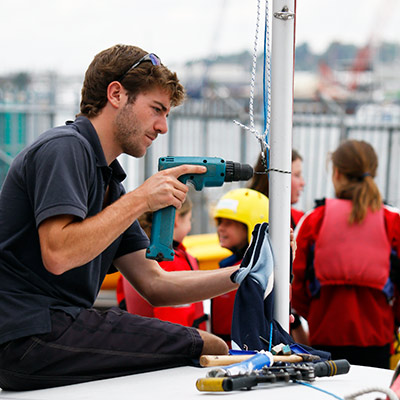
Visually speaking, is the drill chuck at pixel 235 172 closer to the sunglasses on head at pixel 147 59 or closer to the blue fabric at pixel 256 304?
the blue fabric at pixel 256 304

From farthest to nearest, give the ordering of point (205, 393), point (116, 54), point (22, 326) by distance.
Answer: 1. point (116, 54)
2. point (22, 326)
3. point (205, 393)

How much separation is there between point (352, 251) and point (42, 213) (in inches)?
99.1

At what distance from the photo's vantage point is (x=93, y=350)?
2473mm

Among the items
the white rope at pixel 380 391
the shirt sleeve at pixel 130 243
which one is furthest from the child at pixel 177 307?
the white rope at pixel 380 391

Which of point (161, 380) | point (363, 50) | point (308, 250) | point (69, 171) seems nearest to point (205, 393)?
point (161, 380)

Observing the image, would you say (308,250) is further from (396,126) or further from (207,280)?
(396,126)

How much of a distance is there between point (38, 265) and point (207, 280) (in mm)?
799

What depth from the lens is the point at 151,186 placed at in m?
2.45

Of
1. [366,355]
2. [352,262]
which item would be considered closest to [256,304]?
[352,262]

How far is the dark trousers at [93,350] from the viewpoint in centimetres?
238

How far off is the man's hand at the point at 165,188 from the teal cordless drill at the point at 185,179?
0.13 ft

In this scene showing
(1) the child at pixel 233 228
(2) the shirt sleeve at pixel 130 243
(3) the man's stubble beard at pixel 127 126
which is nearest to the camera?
(3) the man's stubble beard at pixel 127 126

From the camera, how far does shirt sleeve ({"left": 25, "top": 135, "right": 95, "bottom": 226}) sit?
2.27 m

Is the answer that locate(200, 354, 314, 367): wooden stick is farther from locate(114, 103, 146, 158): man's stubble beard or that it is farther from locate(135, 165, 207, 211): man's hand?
locate(114, 103, 146, 158): man's stubble beard
